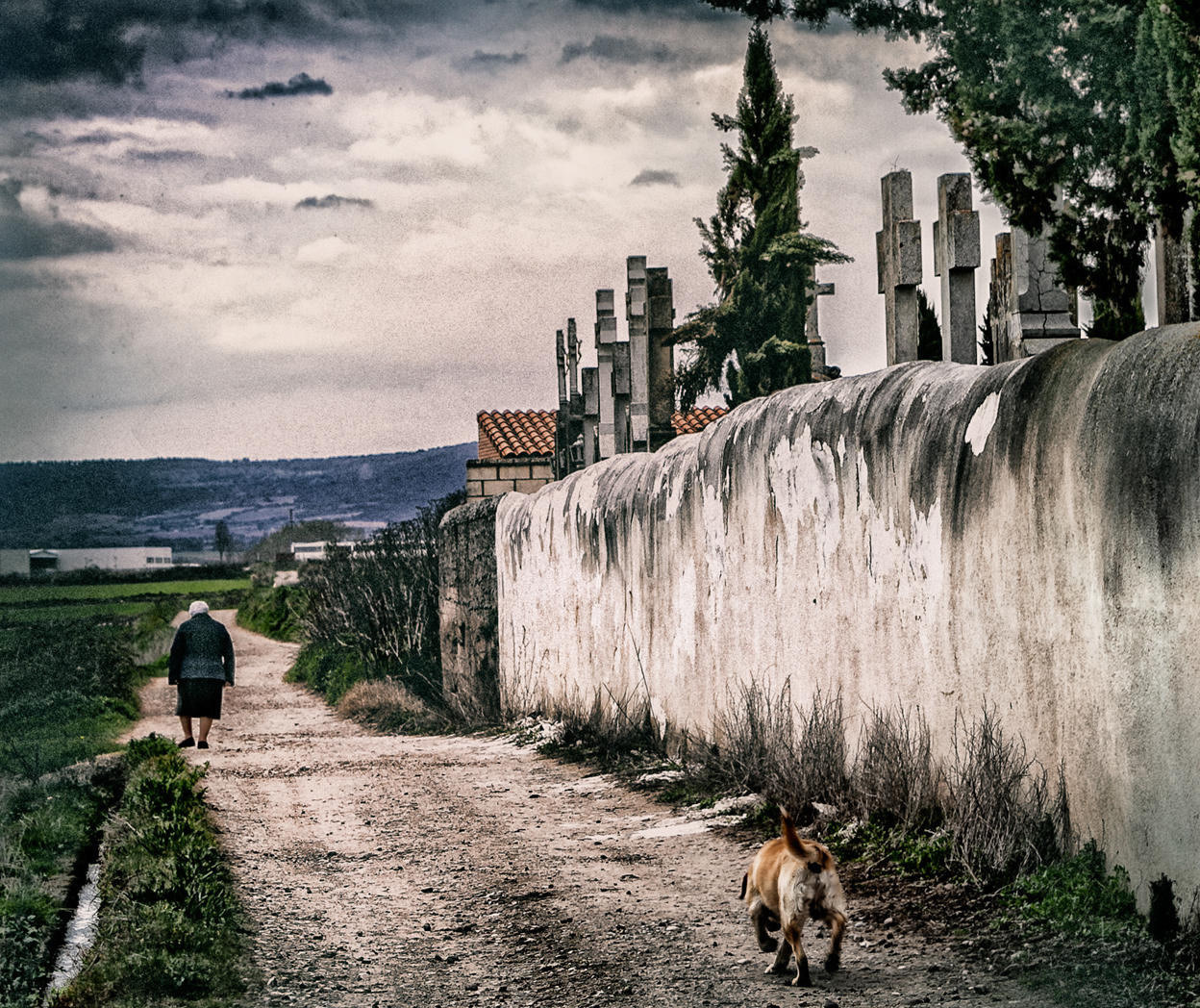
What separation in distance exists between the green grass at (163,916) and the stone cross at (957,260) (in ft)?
15.5

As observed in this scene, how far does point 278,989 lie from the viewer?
4527mm

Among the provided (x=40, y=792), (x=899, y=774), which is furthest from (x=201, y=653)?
(x=899, y=774)

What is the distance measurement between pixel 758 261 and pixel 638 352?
8.84m

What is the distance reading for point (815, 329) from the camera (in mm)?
18812

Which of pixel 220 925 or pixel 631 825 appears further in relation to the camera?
pixel 631 825

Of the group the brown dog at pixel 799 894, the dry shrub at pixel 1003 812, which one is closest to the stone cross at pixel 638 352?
the dry shrub at pixel 1003 812

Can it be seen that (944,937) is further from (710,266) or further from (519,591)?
(710,266)

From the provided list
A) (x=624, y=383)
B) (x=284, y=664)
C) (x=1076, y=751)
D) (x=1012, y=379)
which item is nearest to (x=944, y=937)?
(x=1076, y=751)

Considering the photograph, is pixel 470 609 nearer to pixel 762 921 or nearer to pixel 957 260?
pixel 957 260

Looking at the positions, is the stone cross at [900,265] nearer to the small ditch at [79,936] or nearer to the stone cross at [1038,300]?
the stone cross at [1038,300]

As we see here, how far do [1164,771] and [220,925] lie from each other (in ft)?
11.3

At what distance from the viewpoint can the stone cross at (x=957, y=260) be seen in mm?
7340

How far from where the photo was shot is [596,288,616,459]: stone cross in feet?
43.6

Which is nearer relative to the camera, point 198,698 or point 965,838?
point 965,838
